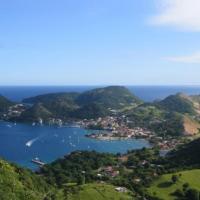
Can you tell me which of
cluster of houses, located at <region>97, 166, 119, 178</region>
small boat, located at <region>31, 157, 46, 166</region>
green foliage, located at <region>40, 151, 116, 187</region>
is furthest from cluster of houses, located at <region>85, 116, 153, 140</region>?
cluster of houses, located at <region>97, 166, 119, 178</region>

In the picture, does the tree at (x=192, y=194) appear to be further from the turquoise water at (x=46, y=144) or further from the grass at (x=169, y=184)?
the turquoise water at (x=46, y=144)

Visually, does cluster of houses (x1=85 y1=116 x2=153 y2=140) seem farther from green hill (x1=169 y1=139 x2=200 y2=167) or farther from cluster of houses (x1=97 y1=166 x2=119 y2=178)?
cluster of houses (x1=97 y1=166 x2=119 y2=178)

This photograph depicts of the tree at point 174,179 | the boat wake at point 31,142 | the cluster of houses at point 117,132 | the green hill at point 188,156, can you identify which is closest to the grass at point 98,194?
the tree at point 174,179

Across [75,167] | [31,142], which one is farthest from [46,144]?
[75,167]

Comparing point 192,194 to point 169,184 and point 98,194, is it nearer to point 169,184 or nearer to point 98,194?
point 169,184

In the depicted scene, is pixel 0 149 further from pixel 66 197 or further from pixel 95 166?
pixel 66 197

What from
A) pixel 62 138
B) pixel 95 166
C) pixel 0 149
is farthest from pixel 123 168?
pixel 62 138
